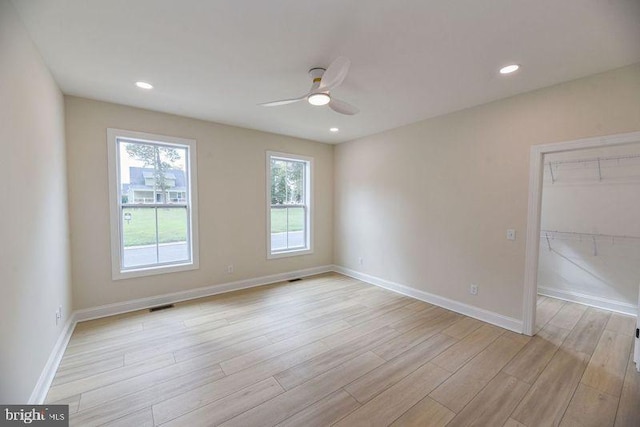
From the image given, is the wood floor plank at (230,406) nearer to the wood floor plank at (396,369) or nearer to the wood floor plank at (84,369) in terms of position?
the wood floor plank at (396,369)

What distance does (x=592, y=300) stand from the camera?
3627 millimetres

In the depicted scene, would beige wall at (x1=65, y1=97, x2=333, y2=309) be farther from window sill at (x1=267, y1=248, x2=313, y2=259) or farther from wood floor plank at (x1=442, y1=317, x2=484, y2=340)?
wood floor plank at (x1=442, y1=317, x2=484, y2=340)

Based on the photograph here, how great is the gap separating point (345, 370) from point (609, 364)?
7.78ft

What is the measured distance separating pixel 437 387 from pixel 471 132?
2890mm

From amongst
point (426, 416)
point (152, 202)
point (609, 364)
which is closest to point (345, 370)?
point (426, 416)

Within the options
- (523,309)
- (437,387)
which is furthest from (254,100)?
(523,309)

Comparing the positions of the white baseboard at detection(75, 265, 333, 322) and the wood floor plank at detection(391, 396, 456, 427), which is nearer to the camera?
the wood floor plank at detection(391, 396, 456, 427)

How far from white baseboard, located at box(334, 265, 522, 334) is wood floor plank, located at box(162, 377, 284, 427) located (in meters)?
2.58

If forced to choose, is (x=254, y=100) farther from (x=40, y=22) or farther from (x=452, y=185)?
(x=452, y=185)

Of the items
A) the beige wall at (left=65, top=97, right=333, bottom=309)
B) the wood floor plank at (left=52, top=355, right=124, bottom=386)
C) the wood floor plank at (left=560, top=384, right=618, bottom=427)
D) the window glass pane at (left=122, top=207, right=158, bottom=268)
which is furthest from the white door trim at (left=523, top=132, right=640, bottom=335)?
the window glass pane at (left=122, top=207, right=158, bottom=268)

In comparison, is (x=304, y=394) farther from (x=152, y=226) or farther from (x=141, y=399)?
(x=152, y=226)

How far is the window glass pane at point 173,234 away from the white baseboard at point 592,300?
563 cm

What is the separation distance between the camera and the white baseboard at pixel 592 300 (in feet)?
11.0

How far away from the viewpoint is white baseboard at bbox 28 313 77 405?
6.06 feet
